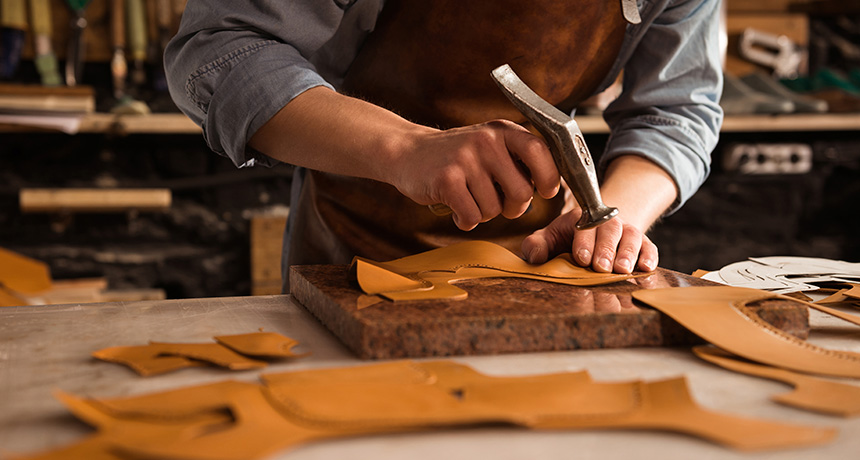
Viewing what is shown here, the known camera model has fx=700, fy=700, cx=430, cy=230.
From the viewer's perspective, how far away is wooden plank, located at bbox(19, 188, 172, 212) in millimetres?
2207

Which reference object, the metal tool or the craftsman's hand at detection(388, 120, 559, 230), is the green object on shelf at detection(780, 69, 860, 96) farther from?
the craftsman's hand at detection(388, 120, 559, 230)

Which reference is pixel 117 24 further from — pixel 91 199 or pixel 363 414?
pixel 363 414

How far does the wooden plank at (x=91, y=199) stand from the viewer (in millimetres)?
2207

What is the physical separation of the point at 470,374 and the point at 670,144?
793mm

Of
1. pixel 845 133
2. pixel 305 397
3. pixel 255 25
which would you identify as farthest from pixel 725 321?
pixel 845 133

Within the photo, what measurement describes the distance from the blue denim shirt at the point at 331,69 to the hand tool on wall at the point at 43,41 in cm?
140

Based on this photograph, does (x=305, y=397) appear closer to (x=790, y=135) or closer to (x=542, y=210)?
(x=542, y=210)

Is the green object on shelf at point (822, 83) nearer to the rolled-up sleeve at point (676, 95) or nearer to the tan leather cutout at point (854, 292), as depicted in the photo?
the rolled-up sleeve at point (676, 95)

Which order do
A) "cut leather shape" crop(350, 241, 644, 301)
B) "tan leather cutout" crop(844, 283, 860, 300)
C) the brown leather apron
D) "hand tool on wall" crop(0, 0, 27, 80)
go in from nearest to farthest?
"cut leather shape" crop(350, 241, 644, 301) → "tan leather cutout" crop(844, 283, 860, 300) → the brown leather apron → "hand tool on wall" crop(0, 0, 27, 80)

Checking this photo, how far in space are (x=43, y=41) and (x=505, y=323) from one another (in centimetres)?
217

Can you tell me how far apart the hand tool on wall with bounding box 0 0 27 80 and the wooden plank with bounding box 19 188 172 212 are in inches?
15.6

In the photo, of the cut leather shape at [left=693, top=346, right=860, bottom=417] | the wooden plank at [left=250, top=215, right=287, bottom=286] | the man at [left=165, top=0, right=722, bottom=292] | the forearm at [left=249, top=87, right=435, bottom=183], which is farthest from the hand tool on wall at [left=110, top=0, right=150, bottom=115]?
the cut leather shape at [left=693, top=346, right=860, bottom=417]

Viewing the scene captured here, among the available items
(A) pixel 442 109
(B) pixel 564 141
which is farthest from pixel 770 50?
(B) pixel 564 141

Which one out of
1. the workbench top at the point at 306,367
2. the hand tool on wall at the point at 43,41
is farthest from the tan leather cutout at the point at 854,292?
the hand tool on wall at the point at 43,41
